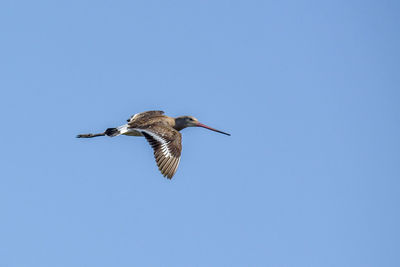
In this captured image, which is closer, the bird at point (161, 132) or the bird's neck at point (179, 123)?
the bird at point (161, 132)

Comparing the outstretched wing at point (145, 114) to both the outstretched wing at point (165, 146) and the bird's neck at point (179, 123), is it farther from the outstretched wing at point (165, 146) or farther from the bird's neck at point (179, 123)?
the outstretched wing at point (165, 146)

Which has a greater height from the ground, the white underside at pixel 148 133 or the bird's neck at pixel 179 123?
the bird's neck at pixel 179 123

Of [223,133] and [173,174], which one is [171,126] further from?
[173,174]

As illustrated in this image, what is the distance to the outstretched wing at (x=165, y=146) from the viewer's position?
17625mm

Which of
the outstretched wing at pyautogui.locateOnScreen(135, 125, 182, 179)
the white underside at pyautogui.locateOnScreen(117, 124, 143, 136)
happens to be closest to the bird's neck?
the outstretched wing at pyautogui.locateOnScreen(135, 125, 182, 179)

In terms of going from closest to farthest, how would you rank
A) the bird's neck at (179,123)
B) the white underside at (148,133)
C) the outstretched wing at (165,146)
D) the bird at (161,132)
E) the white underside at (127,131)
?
1. the outstretched wing at (165,146)
2. the bird at (161,132)
3. the white underside at (148,133)
4. the white underside at (127,131)
5. the bird's neck at (179,123)

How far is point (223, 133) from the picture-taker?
20703mm

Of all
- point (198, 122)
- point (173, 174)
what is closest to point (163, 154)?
point (173, 174)

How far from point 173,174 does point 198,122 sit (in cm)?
368

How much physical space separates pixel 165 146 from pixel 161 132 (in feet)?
2.15

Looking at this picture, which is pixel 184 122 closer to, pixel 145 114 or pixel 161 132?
pixel 145 114

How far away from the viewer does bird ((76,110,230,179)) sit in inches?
699

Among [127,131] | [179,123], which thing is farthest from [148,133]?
[179,123]

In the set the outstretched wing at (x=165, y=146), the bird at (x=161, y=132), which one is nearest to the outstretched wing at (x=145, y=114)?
the bird at (x=161, y=132)
